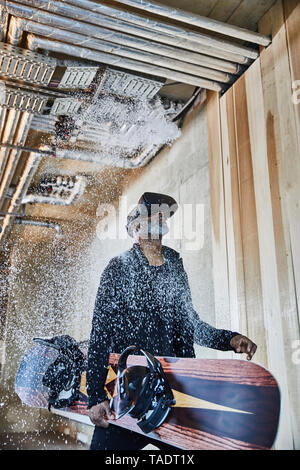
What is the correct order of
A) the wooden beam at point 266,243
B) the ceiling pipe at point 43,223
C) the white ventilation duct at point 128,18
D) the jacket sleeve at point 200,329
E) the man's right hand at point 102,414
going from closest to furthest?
the wooden beam at point 266,243
the man's right hand at point 102,414
the white ventilation duct at point 128,18
the jacket sleeve at point 200,329
the ceiling pipe at point 43,223

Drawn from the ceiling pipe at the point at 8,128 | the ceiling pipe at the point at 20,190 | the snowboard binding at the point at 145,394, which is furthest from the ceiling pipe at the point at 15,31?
the snowboard binding at the point at 145,394

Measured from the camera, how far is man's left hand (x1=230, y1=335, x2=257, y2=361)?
1.94 metres

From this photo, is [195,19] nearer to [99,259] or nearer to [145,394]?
[99,259]

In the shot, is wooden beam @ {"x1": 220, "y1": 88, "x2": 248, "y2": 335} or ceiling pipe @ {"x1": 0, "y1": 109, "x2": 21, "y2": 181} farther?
ceiling pipe @ {"x1": 0, "y1": 109, "x2": 21, "y2": 181}

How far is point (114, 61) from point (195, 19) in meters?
0.48

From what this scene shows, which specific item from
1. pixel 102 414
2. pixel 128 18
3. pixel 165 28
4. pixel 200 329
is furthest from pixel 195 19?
pixel 102 414

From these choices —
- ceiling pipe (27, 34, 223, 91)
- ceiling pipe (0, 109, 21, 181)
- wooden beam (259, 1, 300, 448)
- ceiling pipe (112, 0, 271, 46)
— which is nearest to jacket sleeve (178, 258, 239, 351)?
wooden beam (259, 1, 300, 448)

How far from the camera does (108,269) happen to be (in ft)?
6.99

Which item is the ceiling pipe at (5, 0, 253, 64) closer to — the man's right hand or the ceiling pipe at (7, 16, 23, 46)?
the ceiling pipe at (7, 16, 23, 46)

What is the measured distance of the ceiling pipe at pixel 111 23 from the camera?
193 cm

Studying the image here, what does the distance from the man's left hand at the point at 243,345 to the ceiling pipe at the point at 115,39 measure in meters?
1.42

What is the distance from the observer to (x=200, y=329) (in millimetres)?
2086

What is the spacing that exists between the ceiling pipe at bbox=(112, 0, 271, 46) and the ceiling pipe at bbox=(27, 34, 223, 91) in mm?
287

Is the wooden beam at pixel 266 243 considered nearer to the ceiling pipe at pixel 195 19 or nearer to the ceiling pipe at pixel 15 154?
the ceiling pipe at pixel 195 19
